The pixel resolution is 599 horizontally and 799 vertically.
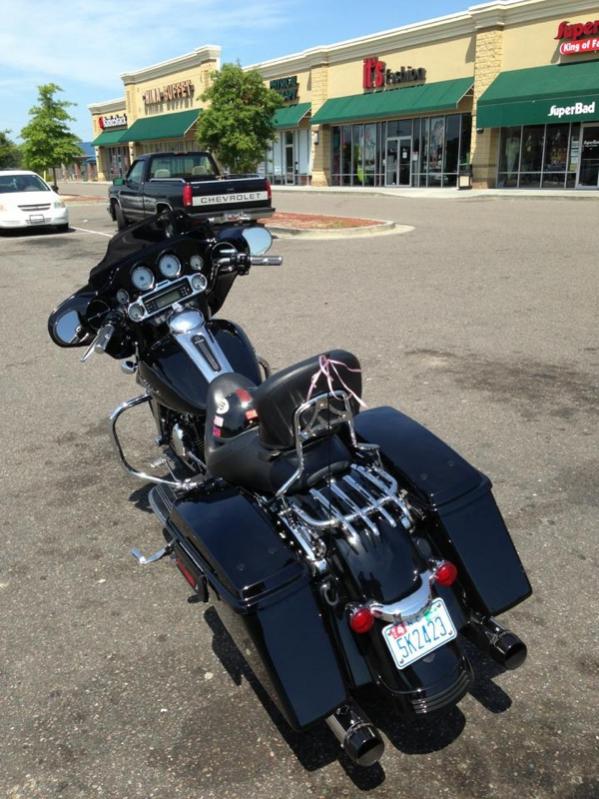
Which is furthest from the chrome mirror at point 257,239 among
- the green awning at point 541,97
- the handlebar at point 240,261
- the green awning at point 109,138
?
the green awning at point 109,138

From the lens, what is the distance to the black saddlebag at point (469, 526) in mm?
2289

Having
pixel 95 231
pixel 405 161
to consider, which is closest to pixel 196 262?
pixel 95 231

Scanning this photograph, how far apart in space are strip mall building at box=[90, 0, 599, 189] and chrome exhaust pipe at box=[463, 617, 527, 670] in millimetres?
28120

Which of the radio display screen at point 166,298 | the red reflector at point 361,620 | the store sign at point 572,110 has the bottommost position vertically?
the red reflector at point 361,620

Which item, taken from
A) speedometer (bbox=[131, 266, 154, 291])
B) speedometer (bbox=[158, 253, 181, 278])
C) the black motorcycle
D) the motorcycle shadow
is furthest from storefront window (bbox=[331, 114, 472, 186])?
the motorcycle shadow

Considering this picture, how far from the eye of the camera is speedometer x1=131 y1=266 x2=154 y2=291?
3.33 meters

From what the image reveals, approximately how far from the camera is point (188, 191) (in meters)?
14.1

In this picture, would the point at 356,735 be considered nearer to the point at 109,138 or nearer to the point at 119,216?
the point at 119,216

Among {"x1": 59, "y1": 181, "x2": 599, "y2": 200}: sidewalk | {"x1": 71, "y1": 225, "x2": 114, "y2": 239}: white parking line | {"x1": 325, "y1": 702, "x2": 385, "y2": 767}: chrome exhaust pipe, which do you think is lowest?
{"x1": 59, "y1": 181, "x2": 599, "y2": 200}: sidewalk

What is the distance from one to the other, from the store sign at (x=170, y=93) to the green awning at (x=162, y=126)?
3.66ft

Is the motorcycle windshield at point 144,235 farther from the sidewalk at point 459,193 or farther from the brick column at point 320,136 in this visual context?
the brick column at point 320,136

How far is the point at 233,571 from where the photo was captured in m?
2.09

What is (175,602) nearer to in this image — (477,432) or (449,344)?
(477,432)

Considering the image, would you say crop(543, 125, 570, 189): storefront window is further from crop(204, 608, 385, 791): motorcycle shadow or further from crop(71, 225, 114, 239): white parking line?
crop(204, 608, 385, 791): motorcycle shadow
